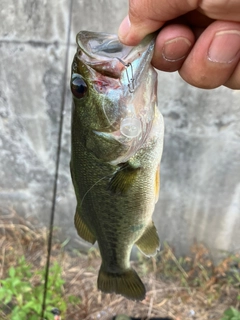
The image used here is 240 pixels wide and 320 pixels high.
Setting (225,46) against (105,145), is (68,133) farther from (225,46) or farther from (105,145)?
(225,46)

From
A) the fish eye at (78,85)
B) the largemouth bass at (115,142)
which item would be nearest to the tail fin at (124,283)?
the largemouth bass at (115,142)

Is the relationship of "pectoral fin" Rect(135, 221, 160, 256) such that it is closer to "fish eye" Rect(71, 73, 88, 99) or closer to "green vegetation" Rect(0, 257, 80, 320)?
"fish eye" Rect(71, 73, 88, 99)

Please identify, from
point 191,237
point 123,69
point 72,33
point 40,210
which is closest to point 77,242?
point 40,210

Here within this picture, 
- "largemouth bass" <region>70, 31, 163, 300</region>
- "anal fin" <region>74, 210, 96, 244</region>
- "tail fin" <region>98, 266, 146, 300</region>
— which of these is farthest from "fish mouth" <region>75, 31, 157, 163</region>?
"tail fin" <region>98, 266, 146, 300</region>

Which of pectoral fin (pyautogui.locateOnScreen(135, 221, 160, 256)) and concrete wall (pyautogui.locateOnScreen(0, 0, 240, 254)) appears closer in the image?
pectoral fin (pyautogui.locateOnScreen(135, 221, 160, 256))

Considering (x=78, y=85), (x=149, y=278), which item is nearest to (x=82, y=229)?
(x=78, y=85)
